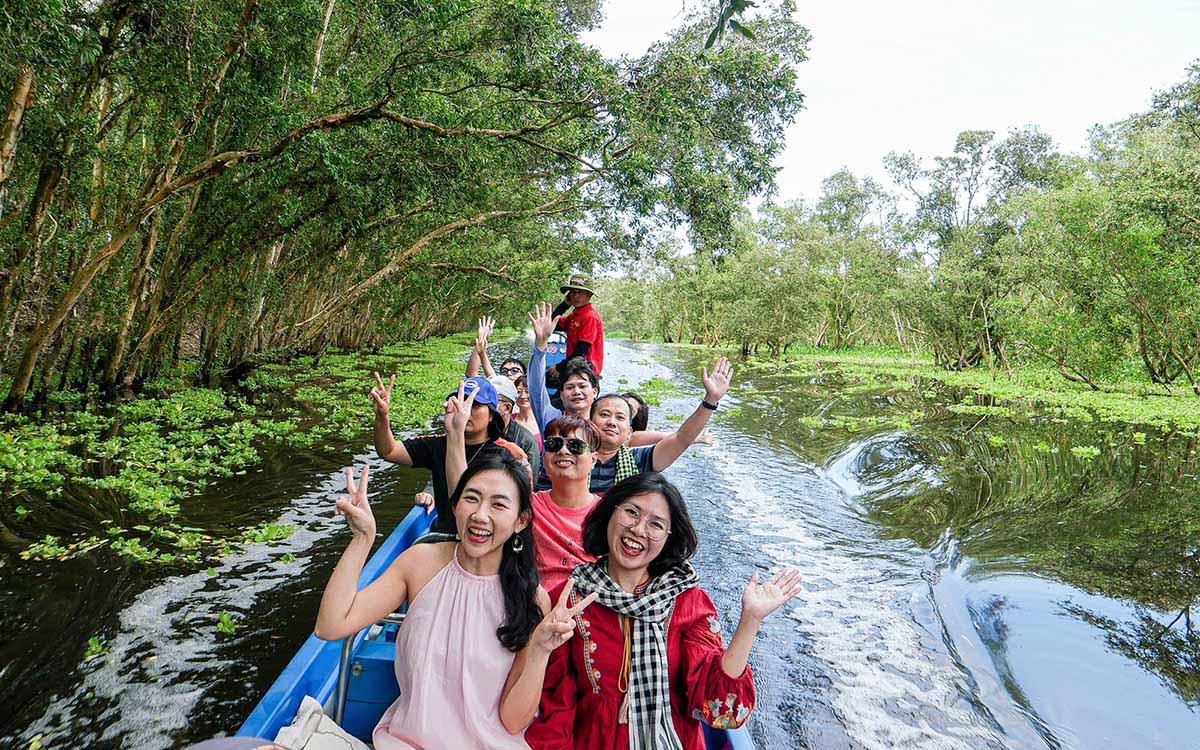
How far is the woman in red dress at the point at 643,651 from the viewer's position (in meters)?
2.24

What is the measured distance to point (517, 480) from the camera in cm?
239

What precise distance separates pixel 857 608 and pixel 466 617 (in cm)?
460

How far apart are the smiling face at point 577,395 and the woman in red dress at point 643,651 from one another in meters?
2.27

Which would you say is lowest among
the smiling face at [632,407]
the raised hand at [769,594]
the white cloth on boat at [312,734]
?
the white cloth on boat at [312,734]

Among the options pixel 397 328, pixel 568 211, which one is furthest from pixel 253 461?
pixel 397 328

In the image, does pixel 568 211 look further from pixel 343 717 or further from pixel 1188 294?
pixel 343 717

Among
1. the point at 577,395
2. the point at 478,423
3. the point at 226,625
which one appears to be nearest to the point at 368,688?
the point at 478,423

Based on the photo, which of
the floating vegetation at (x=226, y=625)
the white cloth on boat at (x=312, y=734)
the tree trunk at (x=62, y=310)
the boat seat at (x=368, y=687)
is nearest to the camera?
the white cloth on boat at (x=312, y=734)

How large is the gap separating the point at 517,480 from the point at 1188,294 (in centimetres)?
2130

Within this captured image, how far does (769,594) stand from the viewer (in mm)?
2225

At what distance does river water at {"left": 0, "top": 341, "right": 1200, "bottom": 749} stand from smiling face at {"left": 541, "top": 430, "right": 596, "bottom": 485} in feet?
6.66

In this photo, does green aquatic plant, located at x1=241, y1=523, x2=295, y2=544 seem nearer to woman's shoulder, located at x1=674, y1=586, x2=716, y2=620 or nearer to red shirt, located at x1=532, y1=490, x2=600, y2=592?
red shirt, located at x1=532, y1=490, x2=600, y2=592

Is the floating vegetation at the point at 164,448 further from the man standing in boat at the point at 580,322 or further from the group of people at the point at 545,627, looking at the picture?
the group of people at the point at 545,627

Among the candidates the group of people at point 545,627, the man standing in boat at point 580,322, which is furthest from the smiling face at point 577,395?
the group of people at point 545,627
